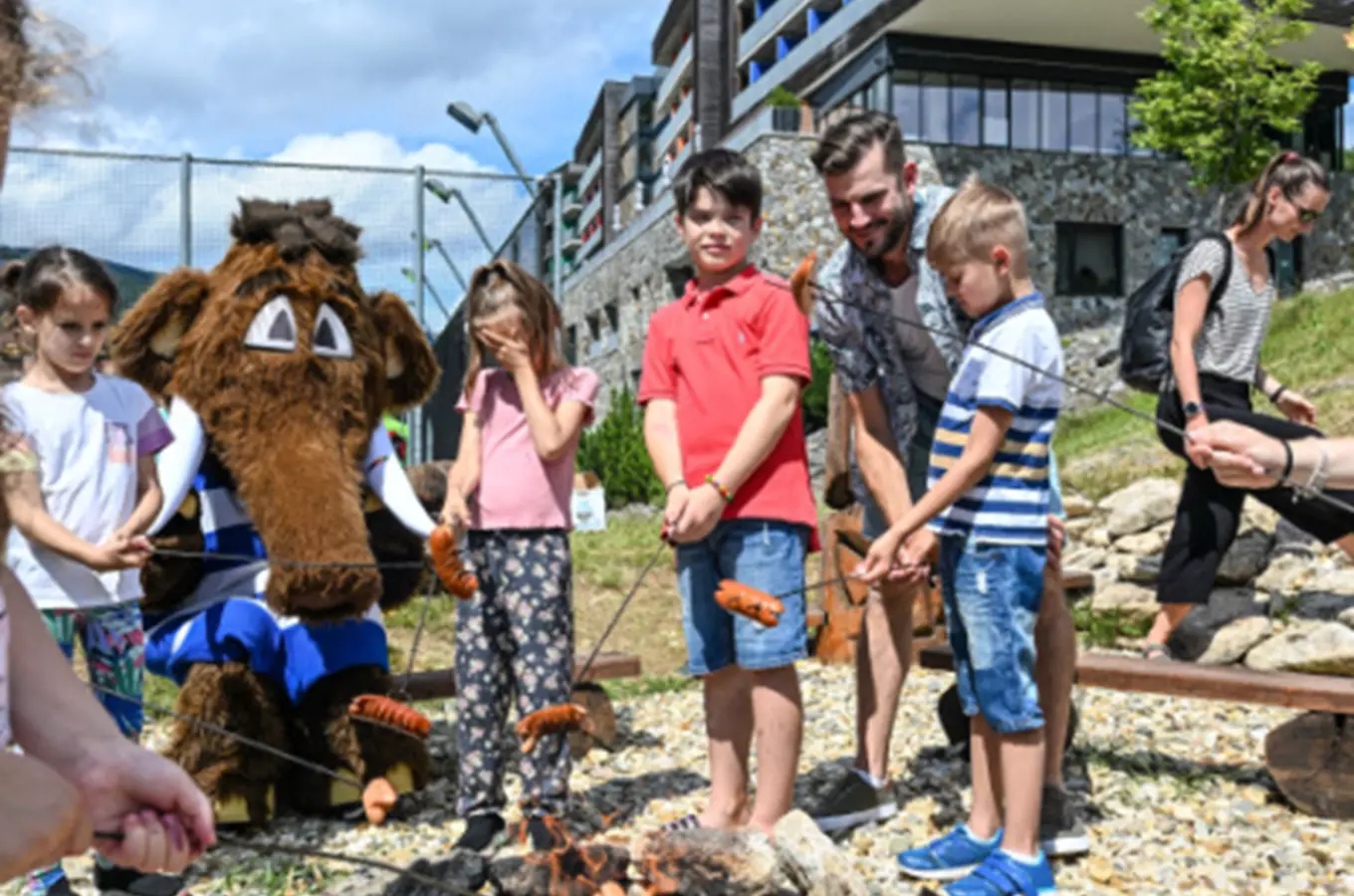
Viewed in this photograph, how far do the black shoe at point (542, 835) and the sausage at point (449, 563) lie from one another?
68 cm

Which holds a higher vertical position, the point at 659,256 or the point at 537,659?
the point at 659,256

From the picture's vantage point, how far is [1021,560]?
301cm

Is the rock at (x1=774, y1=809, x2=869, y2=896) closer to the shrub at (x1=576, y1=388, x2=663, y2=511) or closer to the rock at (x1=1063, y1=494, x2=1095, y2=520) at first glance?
the rock at (x1=1063, y1=494, x2=1095, y2=520)

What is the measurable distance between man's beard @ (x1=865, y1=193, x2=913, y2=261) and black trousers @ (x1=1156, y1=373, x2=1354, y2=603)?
6.85ft

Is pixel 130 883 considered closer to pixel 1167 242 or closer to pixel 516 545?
pixel 516 545

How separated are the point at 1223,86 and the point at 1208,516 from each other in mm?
18484

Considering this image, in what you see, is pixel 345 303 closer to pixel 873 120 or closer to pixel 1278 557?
pixel 873 120

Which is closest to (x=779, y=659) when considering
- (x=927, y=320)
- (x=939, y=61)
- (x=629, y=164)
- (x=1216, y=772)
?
(x=927, y=320)

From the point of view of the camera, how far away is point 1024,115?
2281 centimetres

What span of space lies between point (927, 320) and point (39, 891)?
2.79 meters

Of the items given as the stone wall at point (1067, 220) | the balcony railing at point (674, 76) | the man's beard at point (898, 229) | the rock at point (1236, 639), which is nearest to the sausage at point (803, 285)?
the man's beard at point (898, 229)

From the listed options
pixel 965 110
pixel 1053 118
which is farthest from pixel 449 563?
pixel 1053 118

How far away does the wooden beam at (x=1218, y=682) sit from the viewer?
11.7 feet

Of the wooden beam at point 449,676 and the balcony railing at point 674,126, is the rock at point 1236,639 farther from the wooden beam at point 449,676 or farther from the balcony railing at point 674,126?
the balcony railing at point 674,126
